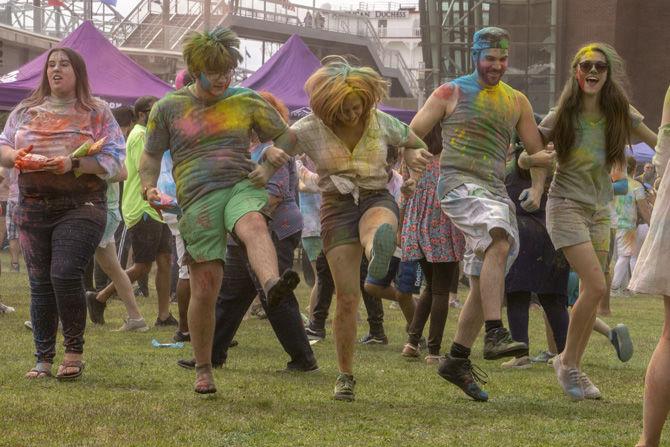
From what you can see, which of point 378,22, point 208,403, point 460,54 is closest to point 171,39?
point 460,54

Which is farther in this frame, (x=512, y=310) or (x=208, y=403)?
(x=512, y=310)

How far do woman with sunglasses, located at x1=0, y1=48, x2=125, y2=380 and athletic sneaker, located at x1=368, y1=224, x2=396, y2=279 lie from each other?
1.84 metres

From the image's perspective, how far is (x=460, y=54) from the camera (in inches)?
1984

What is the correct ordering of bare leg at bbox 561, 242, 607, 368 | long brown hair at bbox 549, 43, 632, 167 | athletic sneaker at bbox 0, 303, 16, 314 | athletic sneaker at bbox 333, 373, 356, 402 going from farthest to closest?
athletic sneaker at bbox 0, 303, 16, 314, long brown hair at bbox 549, 43, 632, 167, bare leg at bbox 561, 242, 607, 368, athletic sneaker at bbox 333, 373, 356, 402

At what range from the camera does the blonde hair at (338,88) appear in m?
7.09

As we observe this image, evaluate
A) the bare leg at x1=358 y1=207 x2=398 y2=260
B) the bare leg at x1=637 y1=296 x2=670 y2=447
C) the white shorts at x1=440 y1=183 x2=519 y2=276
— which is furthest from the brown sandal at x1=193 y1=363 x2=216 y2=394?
the bare leg at x1=637 y1=296 x2=670 y2=447

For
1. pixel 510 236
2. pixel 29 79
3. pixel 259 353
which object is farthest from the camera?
pixel 29 79

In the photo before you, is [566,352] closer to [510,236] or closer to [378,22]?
[510,236]

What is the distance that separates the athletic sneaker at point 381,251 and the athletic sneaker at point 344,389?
0.79m

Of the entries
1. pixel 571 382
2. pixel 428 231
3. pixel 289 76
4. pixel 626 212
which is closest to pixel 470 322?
pixel 571 382

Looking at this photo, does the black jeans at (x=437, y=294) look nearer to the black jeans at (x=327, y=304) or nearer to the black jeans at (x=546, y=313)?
the black jeans at (x=546, y=313)

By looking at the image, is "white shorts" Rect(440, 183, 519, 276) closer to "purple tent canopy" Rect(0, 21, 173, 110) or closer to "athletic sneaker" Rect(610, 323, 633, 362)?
"athletic sneaker" Rect(610, 323, 633, 362)

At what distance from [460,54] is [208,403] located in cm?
4420

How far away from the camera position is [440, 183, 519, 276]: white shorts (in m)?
7.31
